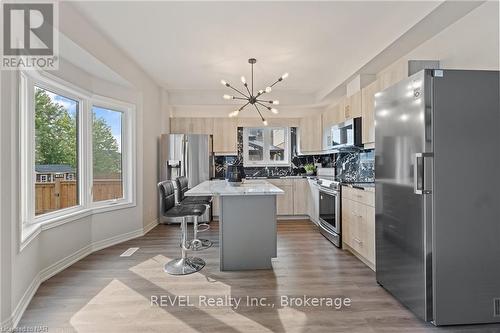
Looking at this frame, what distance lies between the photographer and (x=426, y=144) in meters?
1.89

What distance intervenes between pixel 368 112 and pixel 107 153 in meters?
3.71

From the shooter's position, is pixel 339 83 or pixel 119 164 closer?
pixel 119 164

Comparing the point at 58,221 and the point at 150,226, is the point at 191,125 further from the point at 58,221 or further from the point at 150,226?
the point at 58,221

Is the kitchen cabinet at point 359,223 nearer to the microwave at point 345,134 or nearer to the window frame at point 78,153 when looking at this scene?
the microwave at point 345,134

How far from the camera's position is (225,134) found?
19.0 ft

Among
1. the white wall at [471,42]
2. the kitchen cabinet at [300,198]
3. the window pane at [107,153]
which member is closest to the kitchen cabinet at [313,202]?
the kitchen cabinet at [300,198]

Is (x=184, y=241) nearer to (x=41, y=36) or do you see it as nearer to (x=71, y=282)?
(x=71, y=282)

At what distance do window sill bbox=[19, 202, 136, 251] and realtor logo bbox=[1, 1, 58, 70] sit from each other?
4.64 ft

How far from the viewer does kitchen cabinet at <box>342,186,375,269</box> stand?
2.90 m

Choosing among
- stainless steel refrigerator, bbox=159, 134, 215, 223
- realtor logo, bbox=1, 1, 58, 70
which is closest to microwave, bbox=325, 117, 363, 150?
stainless steel refrigerator, bbox=159, 134, 215, 223

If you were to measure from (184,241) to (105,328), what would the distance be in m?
1.11

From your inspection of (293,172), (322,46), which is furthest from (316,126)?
(322,46)

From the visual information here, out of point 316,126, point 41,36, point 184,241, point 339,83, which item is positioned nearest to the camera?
point 41,36

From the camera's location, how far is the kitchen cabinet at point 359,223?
9.52ft
